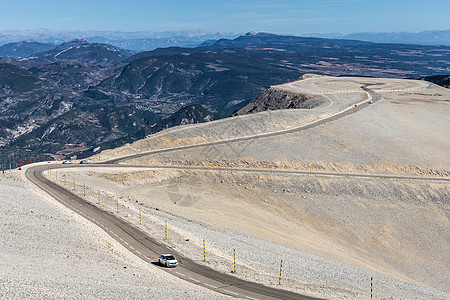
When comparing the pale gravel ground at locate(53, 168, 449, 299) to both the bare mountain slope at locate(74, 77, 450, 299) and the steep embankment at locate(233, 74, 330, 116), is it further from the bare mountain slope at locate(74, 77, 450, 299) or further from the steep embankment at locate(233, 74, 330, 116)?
the steep embankment at locate(233, 74, 330, 116)

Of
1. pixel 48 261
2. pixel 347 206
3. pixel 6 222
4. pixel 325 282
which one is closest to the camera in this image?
pixel 48 261

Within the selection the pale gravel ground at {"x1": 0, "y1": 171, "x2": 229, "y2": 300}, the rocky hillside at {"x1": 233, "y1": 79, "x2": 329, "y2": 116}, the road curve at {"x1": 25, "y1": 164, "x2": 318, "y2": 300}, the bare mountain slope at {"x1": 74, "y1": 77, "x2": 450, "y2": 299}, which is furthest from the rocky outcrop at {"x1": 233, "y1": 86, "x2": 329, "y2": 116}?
the pale gravel ground at {"x1": 0, "y1": 171, "x2": 229, "y2": 300}

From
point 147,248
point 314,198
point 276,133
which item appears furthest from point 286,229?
point 276,133

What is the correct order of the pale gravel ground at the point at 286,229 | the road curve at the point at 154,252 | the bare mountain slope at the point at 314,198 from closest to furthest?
the road curve at the point at 154,252, the pale gravel ground at the point at 286,229, the bare mountain slope at the point at 314,198

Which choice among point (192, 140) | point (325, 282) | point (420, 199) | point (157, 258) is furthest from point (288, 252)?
point (192, 140)

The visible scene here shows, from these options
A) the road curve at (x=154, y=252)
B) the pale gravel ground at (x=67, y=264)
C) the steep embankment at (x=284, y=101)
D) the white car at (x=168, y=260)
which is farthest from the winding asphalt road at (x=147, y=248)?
the steep embankment at (x=284, y=101)

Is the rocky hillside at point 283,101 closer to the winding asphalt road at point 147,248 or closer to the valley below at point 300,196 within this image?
the valley below at point 300,196

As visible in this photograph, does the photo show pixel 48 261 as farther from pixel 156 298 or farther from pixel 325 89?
pixel 325 89
